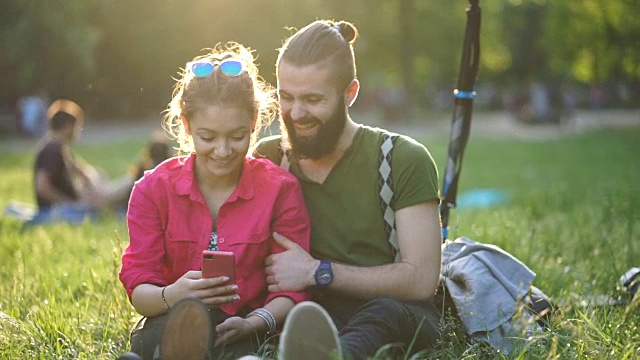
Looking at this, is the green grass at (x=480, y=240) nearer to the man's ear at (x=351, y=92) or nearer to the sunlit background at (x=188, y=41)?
the man's ear at (x=351, y=92)

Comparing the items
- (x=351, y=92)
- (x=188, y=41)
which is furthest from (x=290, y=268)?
(x=188, y=41)

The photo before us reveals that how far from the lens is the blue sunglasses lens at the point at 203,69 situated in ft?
12.8

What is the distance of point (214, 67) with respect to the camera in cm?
394

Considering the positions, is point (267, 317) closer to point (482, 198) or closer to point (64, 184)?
point (64, 184)

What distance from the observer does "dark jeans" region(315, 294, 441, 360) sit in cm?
341

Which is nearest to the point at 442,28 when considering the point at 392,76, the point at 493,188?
the point at 392,76

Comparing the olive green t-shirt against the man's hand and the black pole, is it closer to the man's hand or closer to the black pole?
the man's hand

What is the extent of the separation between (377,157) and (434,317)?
0.74 m

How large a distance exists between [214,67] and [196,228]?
0.69 metres

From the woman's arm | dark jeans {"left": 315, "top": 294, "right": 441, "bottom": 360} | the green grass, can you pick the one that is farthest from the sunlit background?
the woman's arm

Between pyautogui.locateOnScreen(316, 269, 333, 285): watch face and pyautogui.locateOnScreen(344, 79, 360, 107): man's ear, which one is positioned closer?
pyautogui.locateOnScreen(316, 269, 333, 285): watch face

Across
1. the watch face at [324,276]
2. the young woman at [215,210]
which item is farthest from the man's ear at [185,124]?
the watch face at [324,276]

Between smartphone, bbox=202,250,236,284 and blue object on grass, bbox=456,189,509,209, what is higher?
smartphone, bbox=202,250,236,284

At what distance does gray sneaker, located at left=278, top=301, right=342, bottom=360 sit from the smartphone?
0.56m
